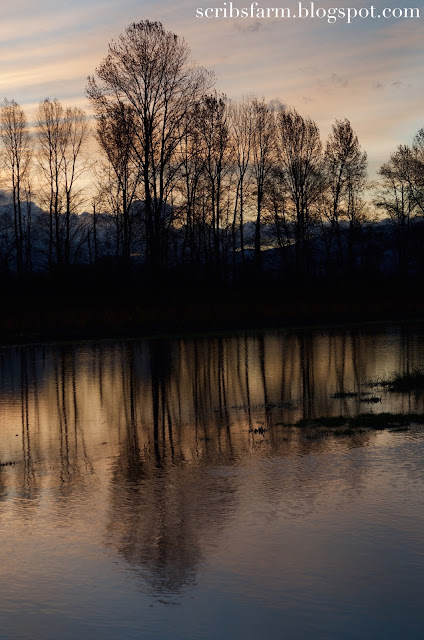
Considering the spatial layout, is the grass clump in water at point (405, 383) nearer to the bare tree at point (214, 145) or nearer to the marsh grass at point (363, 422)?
the marsh grass at point (363, 422)

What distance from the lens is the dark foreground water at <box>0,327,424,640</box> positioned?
6.01 meters

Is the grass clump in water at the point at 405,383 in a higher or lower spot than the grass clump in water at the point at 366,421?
higher

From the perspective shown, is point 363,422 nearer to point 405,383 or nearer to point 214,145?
point 405,383

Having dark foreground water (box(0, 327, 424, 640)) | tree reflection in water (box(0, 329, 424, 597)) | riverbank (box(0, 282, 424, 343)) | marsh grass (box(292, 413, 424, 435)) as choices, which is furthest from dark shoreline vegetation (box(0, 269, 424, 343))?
marsh grass (box(292, 413, 424, 435))

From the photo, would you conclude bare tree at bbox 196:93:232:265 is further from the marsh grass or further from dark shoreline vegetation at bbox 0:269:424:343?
the marsh grass

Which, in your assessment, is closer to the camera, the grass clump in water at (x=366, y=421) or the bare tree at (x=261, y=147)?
the grass clump in water at (x=366, y=421)

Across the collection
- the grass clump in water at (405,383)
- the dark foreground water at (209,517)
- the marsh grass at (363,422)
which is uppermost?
the grass clump in water at (405,383)

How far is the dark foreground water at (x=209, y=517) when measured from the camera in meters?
6.01

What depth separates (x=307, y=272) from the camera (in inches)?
2805

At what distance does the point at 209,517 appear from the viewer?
845 centimetres

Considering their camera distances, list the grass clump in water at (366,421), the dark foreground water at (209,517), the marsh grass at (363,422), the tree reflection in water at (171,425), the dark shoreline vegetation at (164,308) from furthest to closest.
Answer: the dark shoreline vegetation at (164,308), the grass clump in water at (366,421), the marsh grass at (363,422), the tree reflection in water at (171,425), the dark foreground water at (209,517)

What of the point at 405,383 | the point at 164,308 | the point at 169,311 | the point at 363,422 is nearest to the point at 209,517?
the point at 363,422

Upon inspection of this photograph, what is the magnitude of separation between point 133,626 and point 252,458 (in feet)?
18.1

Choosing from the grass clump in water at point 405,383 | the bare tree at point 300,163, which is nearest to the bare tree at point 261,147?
the bare tree at point 300,163
